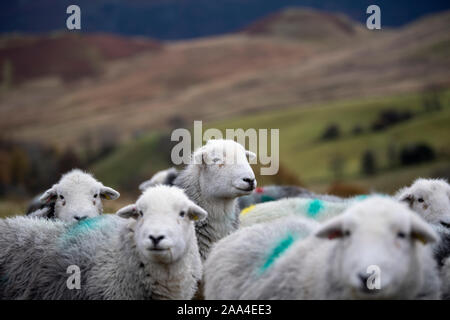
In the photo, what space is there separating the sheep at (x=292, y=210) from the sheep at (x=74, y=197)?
7.29 feet

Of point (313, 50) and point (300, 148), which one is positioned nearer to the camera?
point (300, 148)

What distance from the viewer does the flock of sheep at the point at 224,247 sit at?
450 centimetres

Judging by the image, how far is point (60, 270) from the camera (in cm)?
628

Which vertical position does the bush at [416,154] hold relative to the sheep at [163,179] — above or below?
above

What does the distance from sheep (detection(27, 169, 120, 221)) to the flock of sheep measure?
2cm

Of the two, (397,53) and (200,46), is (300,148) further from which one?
(200,46)

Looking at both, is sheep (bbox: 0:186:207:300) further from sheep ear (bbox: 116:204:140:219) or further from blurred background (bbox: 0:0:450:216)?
blurred background (bbox: 0:0:450:216)

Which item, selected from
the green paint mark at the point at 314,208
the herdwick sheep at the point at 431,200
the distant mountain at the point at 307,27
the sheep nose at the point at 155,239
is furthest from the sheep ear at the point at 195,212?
the distant mountain at the point at 307,27

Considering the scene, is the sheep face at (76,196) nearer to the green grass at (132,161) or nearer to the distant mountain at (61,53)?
the green grass at (132,161)


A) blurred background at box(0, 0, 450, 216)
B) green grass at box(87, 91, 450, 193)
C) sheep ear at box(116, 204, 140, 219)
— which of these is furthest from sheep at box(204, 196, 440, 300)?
green grass at box(87, 91, 450, 193)

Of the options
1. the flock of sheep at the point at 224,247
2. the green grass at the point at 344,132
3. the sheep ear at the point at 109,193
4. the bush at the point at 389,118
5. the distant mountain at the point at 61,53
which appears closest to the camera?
the flock of sheep at the point at 224,247

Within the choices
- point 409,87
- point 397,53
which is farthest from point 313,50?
point 409,87

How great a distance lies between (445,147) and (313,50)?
3271 inches

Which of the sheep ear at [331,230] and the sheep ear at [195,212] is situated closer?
the sheep ear at [331,230]
